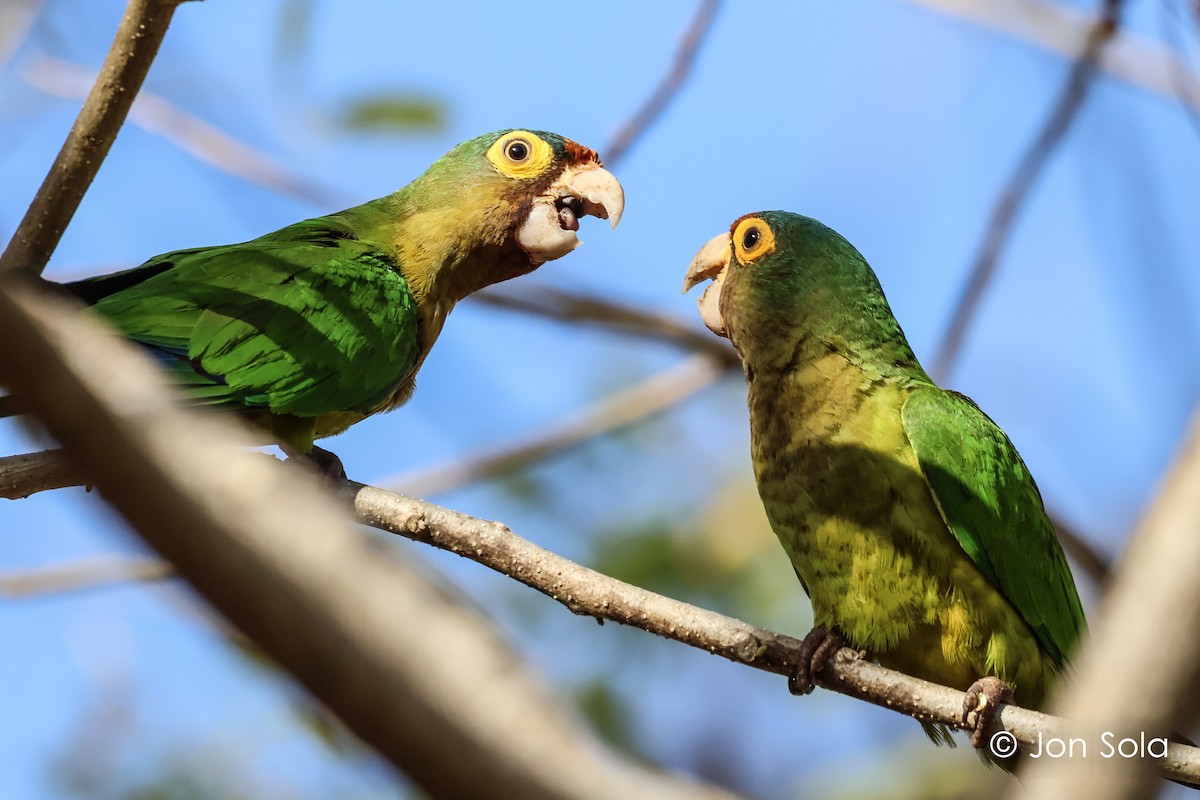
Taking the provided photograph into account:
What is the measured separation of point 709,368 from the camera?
25.9 feet

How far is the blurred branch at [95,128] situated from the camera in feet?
12.2

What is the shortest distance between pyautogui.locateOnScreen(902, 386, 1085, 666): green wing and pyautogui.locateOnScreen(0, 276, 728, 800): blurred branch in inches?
151

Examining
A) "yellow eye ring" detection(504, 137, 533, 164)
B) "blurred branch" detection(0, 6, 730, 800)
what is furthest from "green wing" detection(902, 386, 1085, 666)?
"blurred branch" detection(0, 6, 730, 800)

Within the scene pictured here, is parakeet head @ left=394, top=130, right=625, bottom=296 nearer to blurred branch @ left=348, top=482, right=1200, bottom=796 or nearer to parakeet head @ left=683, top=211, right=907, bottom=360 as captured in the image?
parakeet head @ left=683, top=211, right=907, bottom=360

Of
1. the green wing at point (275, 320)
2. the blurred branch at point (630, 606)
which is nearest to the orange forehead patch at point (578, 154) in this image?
the green wing at point (275, 320)

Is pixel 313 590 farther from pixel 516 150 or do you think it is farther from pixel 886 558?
pixel 516 150

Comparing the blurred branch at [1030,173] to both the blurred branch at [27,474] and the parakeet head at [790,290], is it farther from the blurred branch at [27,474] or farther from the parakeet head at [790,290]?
the blurred branch at [27,474]

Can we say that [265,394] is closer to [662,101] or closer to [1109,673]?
[662,101]

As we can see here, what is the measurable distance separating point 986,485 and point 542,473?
457 cm

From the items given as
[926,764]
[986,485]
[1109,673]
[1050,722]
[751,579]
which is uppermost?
[1109,673]

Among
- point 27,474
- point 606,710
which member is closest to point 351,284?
point 27,474

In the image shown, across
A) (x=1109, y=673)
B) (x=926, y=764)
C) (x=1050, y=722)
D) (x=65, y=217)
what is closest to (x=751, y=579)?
(x=926, y=764)

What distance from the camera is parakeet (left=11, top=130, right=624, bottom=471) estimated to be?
15.4ft

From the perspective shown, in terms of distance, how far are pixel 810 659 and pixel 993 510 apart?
1026 mm
